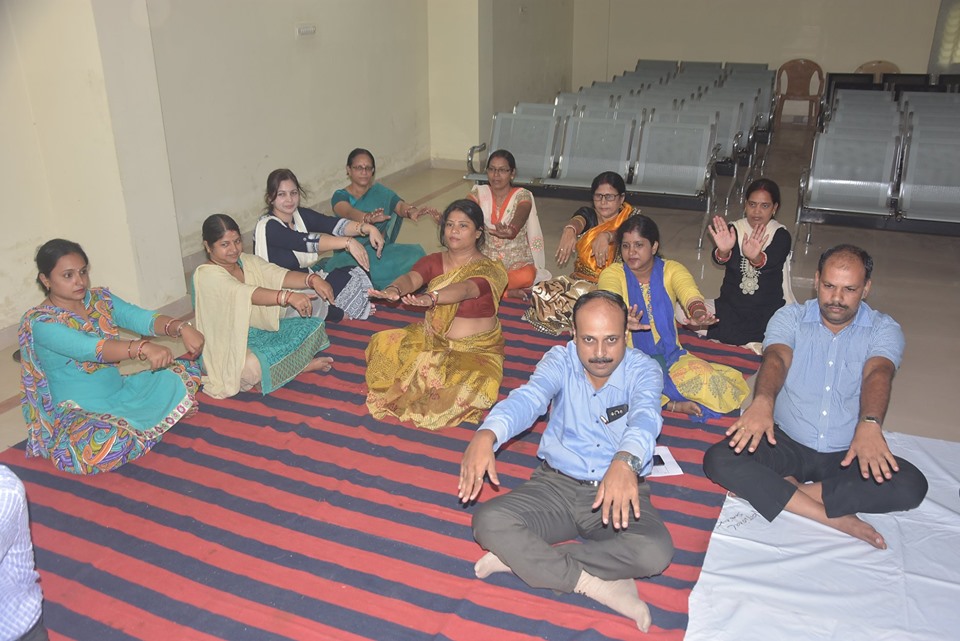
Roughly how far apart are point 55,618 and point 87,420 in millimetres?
980

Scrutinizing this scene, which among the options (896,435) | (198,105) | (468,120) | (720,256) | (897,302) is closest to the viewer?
(896,435)

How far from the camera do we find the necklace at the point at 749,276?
14.2ft

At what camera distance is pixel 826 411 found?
118 inches

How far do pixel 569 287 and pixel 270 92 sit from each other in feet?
11.5

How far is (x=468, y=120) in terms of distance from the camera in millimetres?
9422

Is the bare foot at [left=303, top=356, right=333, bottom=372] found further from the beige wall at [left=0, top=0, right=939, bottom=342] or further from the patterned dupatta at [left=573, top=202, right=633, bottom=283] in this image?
the patterned dupatta at [left=573, top=202, right=633, bottom=283]

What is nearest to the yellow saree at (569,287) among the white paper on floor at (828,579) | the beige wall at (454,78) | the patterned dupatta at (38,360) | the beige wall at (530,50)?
the white paper on floor at (828,579)

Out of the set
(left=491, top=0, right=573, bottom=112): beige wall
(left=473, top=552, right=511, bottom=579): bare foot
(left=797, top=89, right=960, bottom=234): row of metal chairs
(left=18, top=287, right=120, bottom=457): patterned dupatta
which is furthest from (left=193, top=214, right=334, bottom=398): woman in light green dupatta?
(left=491, top=0, right=573, bottom=112): beige wall

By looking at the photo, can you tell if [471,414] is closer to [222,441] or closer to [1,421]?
[222,441]

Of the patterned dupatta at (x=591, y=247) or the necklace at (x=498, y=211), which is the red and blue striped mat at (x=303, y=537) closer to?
the patterned dupatta at (x=591, y=247)

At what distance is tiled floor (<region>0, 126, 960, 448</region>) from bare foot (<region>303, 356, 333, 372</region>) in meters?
1.41

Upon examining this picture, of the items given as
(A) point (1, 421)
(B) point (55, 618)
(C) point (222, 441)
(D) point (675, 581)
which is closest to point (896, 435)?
(D) point (675, 581)

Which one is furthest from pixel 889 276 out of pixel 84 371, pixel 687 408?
pixel 84 371

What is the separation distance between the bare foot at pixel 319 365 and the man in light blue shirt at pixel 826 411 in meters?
2.12
